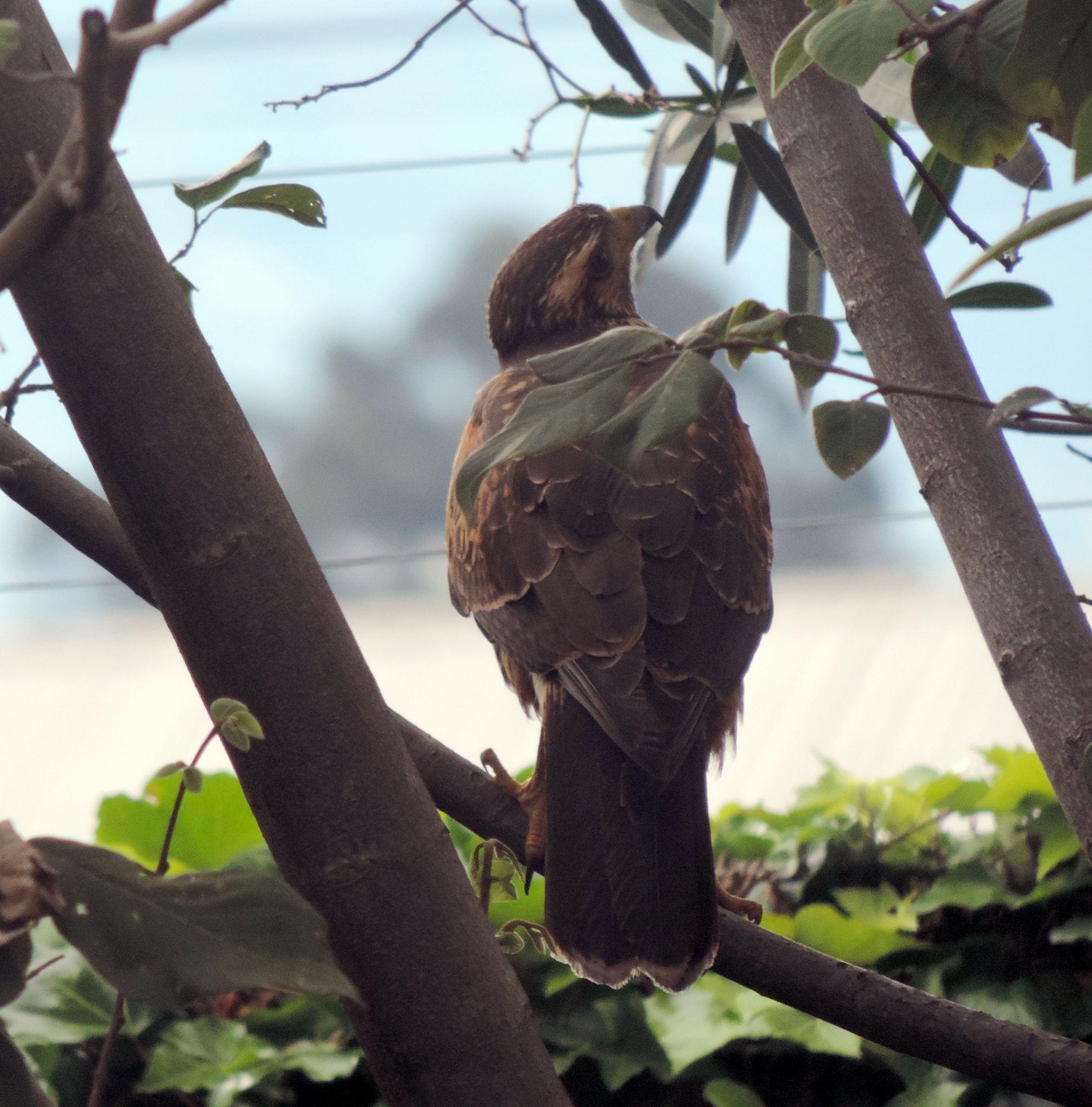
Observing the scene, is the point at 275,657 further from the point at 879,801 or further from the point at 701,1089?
the point at 879,801

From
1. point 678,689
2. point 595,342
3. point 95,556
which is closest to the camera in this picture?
point 595,342

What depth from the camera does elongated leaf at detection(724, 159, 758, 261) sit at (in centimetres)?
165

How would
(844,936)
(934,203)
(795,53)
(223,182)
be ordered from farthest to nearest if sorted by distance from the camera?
(844,936)
(934,203)
(223,182)
(795,53)

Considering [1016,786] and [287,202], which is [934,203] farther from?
Result: [1016,786]

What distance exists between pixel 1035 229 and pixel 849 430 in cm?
30

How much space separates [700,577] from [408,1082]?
26.0 inches

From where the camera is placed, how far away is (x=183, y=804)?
195cm

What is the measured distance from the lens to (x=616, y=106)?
1.60 m

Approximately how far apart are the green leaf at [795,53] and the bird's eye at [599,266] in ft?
3.96

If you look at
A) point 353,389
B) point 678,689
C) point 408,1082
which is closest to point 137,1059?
point 678,689

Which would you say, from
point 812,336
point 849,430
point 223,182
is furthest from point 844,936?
point 223,182

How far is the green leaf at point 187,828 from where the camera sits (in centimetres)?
197

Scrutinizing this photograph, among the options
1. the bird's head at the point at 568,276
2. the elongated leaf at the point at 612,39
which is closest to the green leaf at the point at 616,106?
the elongated leaf at the point at 612,39

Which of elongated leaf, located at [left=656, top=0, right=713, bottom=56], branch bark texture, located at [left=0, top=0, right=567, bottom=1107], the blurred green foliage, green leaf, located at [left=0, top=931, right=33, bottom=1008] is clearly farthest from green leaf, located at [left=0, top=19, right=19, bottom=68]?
the blurred green foliage
